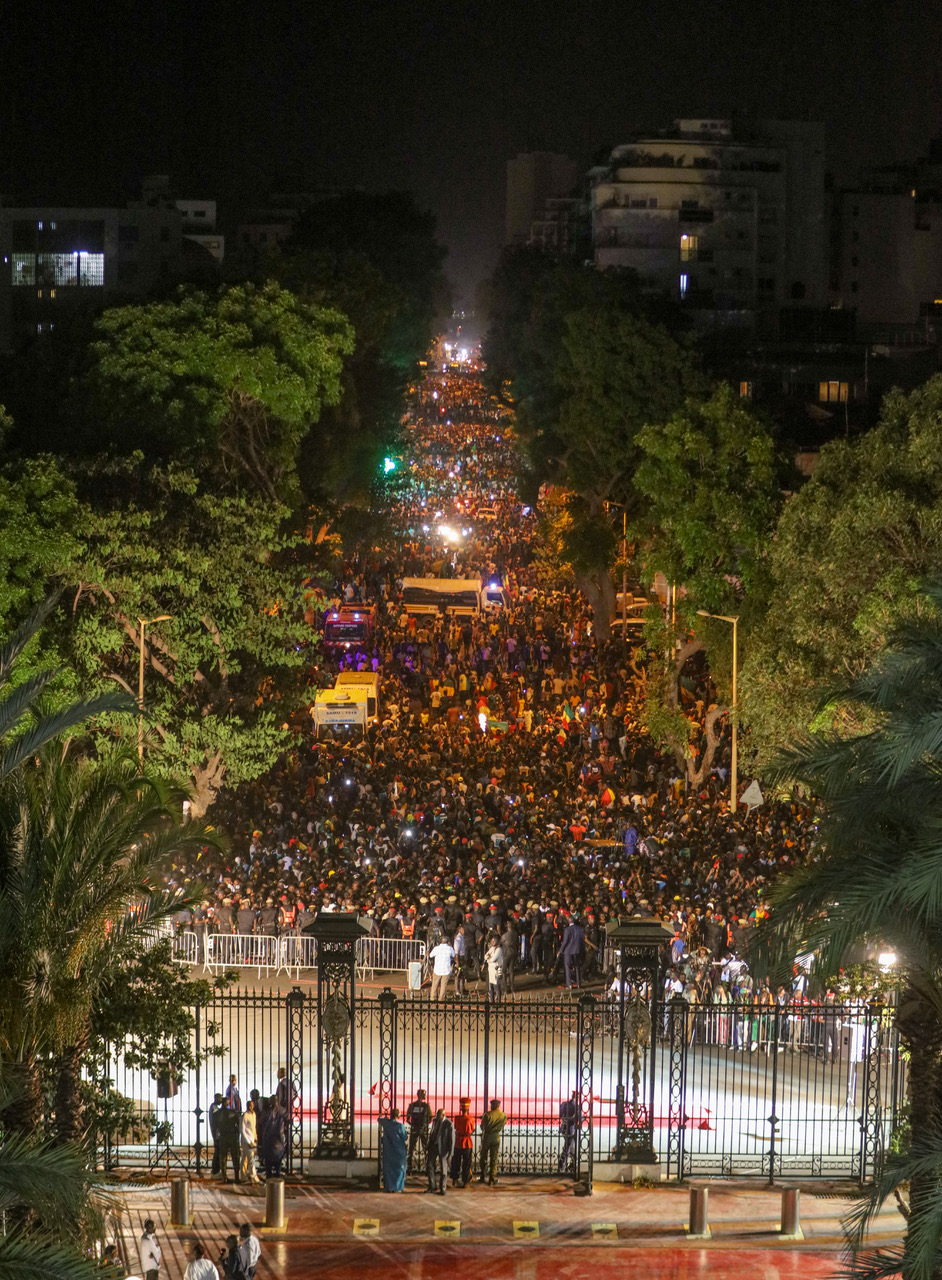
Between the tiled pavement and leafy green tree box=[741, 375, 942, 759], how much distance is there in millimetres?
12242

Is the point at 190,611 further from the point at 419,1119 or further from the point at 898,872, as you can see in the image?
the point at 898,872

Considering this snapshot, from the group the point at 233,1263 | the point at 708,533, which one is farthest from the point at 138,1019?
the point at 708,533

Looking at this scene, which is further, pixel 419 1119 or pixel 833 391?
pixel 833 391

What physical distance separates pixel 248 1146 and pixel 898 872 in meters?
10.7

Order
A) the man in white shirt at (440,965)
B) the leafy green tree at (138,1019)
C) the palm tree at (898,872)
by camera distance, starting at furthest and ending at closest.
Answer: the man in white shirt at (440,965) → the leafy green tree at (138,1019) → the palm tree at (898,872)

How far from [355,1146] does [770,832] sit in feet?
49.0

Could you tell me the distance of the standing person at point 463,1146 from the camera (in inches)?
783

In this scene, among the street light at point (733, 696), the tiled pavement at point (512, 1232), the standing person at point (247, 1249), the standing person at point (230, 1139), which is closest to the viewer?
the standing person at point (247, 1249)

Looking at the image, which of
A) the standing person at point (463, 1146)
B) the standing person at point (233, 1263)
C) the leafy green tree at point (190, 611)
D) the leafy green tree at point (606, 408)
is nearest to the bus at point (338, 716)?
the leafy green tree at point (190, 611)

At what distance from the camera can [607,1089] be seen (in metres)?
23.6

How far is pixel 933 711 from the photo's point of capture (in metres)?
11.7

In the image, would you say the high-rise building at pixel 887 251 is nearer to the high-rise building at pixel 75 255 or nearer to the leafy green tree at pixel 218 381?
the high-rise building at pixel 75 255

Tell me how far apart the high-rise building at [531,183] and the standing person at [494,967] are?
144 m

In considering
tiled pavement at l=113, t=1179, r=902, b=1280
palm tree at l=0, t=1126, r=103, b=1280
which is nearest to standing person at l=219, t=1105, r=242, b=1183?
tiled pavement at l=113, t=1179, r=902, b=1280
